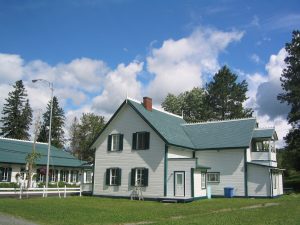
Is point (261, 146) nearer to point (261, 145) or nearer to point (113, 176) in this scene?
point (261, 145)

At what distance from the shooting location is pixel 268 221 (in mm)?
15938

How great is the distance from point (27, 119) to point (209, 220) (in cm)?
6339

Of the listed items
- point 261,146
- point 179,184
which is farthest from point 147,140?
point 261,146

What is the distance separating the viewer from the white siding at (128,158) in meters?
31.8

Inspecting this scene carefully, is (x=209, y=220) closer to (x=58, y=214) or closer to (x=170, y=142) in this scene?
(x=58, y=214)

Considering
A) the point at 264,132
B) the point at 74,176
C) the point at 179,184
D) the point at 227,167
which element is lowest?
the point at 179,184

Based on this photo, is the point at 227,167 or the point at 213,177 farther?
the point at 213,177

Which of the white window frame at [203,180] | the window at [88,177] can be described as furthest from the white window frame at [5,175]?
the white window frame at [203,180]

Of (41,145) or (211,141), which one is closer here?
(211,141)

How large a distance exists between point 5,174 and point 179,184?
992 inches

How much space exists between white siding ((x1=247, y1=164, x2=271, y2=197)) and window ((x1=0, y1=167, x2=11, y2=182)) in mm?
29137

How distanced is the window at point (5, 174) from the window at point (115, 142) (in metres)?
18.1

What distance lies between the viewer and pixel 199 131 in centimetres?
3800

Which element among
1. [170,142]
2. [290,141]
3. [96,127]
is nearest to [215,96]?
[290,141]
